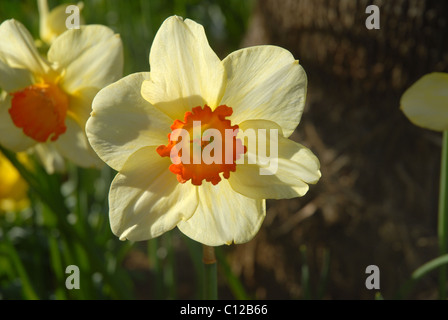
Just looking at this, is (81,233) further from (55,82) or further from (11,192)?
(11,192)

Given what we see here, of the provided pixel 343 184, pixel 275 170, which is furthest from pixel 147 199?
pixel 343 184

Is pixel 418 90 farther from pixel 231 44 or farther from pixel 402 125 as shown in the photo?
pixel 231 44

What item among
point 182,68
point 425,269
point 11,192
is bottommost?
point 425,269

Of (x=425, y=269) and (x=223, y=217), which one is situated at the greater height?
(x=223, y=217)

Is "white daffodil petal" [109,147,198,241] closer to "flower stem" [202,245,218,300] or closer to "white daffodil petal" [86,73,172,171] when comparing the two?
"white daffodil petal" [86,73,172,171]

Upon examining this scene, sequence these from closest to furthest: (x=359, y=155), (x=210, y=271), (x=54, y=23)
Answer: (x=210, y=271) < (x=54, y=23) < (x=359, y=155)

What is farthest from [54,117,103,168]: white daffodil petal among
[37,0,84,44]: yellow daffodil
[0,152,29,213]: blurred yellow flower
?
[0,152,29,213]: blurred yellow flower
